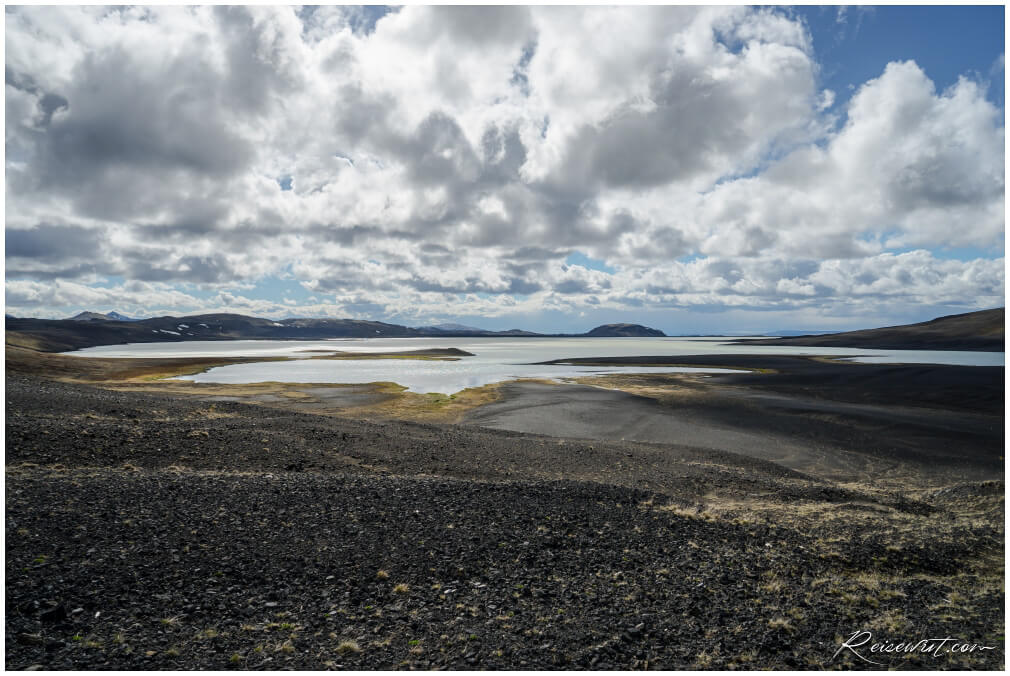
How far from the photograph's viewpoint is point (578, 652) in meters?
8.20

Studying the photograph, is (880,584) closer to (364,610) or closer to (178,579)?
(364,610)

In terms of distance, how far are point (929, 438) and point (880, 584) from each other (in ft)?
92.8

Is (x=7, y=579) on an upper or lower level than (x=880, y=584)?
upper

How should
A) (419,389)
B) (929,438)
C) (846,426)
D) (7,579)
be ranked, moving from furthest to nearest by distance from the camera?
(419,389) → (846,426) → (929,438) → (7,579)

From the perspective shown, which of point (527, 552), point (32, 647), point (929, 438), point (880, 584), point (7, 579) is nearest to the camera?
point (32, 647)

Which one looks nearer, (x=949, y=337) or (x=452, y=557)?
(x=452, y=557)

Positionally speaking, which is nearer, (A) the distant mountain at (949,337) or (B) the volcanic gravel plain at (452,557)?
(B) the volcanic gravel plain at (452,557)

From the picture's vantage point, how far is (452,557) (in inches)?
449

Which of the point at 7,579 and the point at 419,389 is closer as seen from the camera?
the point at 7,579

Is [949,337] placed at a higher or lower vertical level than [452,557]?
higher

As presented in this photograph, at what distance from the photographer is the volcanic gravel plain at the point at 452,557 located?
822cm

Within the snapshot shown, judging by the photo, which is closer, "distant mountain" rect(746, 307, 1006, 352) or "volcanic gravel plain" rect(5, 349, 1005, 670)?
"volcanic gravel plain" rect(5, 349, 1005, 670)

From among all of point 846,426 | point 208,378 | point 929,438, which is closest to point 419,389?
point 208,378

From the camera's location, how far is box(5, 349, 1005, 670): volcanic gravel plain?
8219 millimetres
